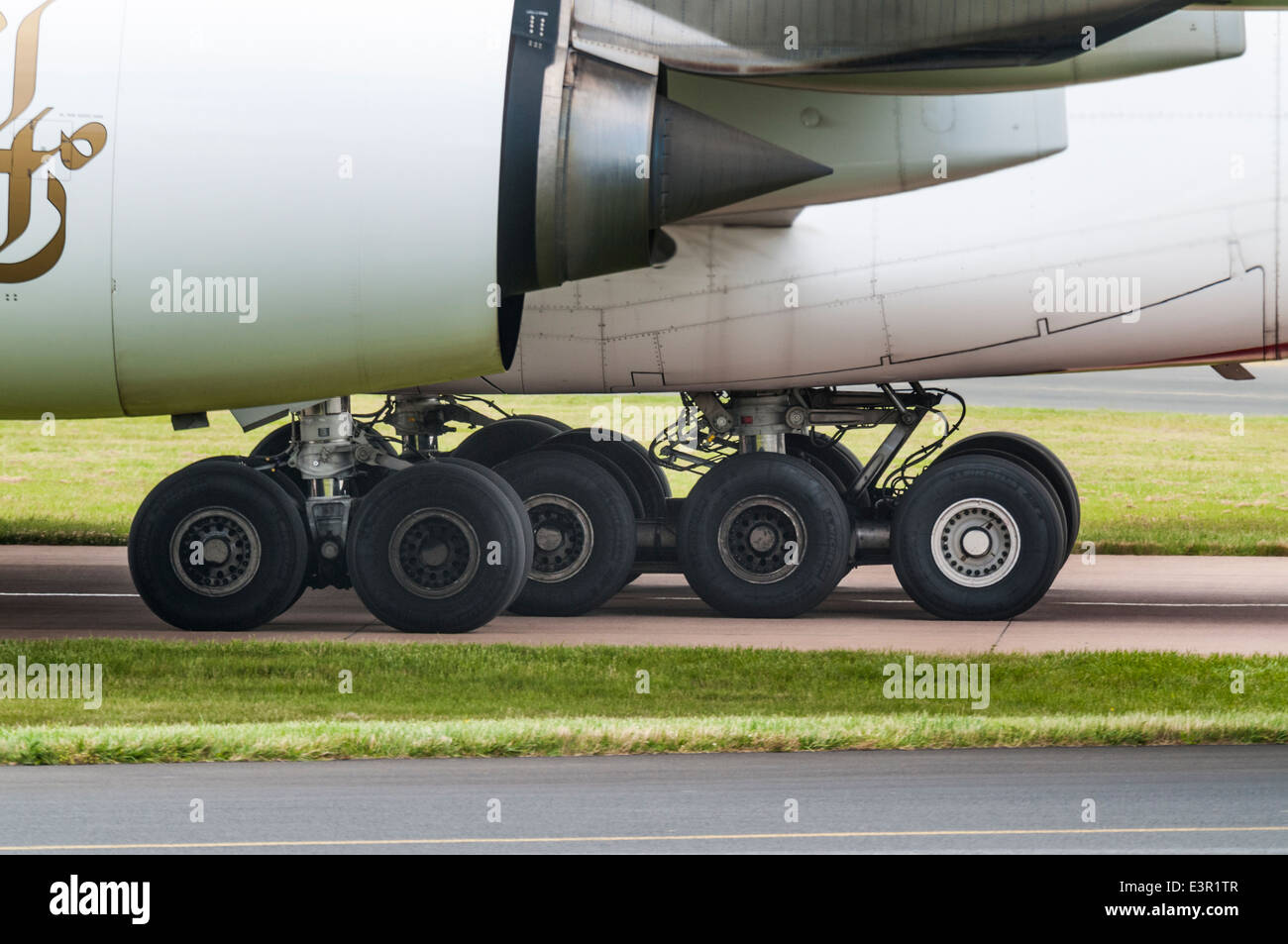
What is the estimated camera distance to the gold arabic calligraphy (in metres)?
12.4

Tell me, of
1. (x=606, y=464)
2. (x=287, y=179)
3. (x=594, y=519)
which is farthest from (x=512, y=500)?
(x=287, y=179)

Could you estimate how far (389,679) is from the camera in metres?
13.1

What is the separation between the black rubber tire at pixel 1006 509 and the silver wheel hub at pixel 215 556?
5.15 m

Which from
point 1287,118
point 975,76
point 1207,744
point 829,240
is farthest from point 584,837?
point 1287,118

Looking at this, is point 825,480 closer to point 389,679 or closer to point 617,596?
point 617,596

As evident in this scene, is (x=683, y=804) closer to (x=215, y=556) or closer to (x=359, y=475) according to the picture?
(x=215, y=556)

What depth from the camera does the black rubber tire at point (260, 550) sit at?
1505 centimetres

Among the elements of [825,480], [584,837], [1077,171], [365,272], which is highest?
[1077,171]

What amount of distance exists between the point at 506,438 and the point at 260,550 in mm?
4274

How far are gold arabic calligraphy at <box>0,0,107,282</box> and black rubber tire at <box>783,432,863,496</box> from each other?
6995 millimetres

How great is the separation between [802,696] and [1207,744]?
2.88 m

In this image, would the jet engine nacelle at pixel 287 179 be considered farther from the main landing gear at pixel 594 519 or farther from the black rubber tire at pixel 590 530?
the black rubber tire at pixel 590 530

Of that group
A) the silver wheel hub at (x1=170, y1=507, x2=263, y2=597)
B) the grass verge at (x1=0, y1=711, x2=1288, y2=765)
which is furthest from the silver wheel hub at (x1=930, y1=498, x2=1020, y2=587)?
the silver wheel hub at (x1=170, y1=507, x2=263, y2=597)

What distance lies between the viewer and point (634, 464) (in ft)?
58.7
